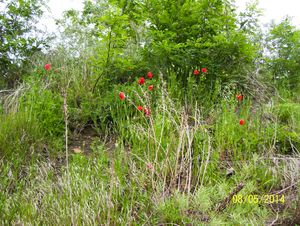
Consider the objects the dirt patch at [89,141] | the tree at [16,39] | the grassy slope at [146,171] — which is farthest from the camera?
the tree at [16,39]

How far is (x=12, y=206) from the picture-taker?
171 centimetres

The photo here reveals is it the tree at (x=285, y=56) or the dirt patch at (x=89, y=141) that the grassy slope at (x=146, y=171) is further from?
the tree at (x=285, y=56)

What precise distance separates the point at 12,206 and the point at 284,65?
5297 millimetres

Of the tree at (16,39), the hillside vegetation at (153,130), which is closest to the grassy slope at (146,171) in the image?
the hillside vegetation at (153,130)

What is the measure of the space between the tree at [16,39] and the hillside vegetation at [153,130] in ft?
0.08

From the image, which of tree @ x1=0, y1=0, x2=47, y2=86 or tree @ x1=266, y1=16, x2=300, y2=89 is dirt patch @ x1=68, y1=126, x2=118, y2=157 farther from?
tree @ x1=266, y1=16, x2=300, y2=89

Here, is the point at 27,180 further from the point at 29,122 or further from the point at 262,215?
the point at 262,215

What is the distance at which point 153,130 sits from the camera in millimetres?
1507

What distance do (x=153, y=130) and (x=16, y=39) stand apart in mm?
3664

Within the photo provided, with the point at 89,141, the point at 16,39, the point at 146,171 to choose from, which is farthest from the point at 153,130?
the point at 16,39

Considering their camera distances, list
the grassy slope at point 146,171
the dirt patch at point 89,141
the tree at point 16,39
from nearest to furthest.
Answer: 1. the grassy slope at point 146,171
2. the dirt patch at point 89,141
3. the tree at point 16,39

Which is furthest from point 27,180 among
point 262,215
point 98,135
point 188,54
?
point 188,54

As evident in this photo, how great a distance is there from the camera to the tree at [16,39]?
151 inches

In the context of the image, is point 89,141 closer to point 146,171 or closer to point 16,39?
point 146,171
